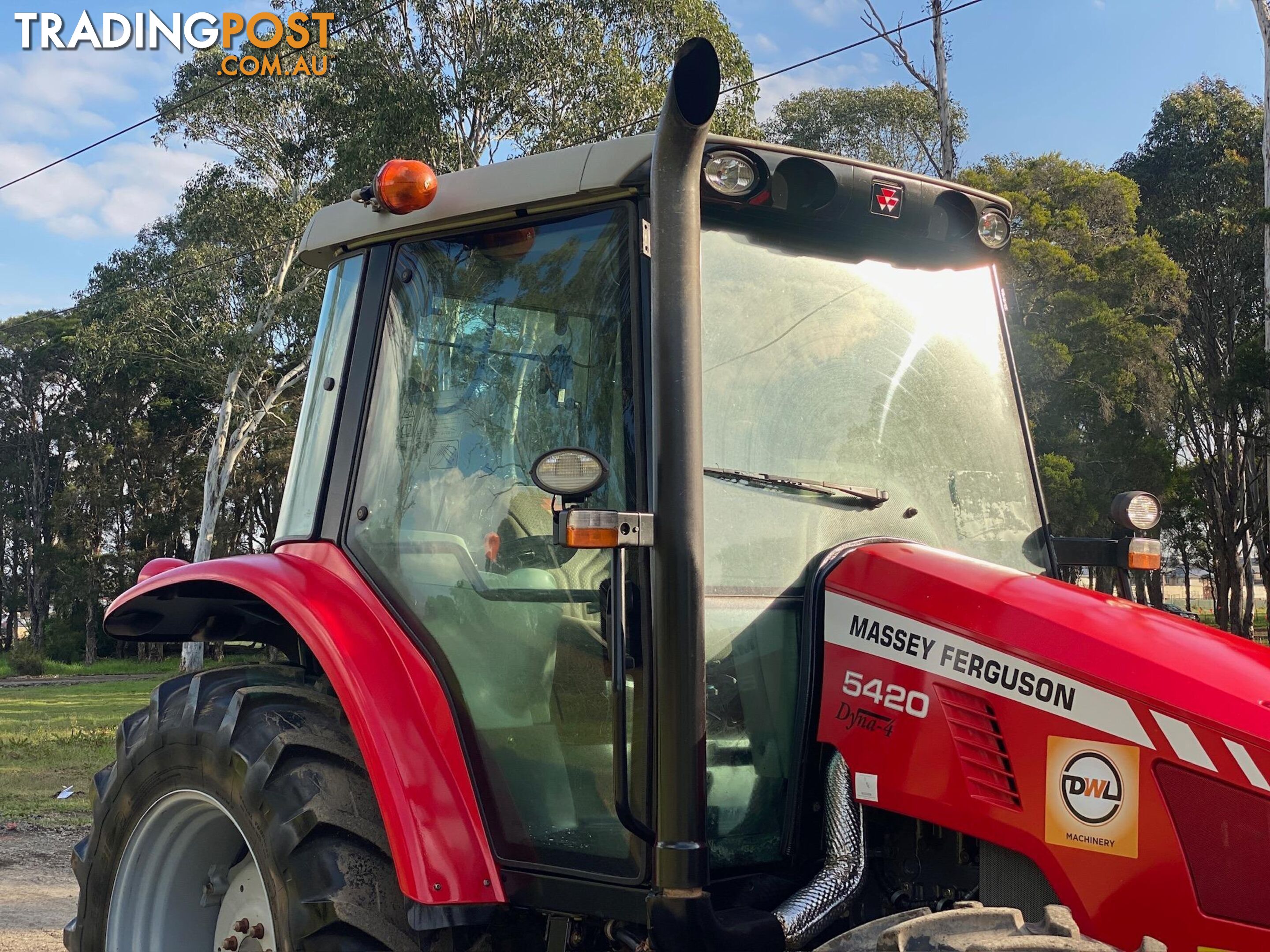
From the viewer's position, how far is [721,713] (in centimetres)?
261

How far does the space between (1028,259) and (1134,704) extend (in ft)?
88.4

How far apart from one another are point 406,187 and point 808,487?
3.91ft

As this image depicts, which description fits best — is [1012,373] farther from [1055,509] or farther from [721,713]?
[1055,509]

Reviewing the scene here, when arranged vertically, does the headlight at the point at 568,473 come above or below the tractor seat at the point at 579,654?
above

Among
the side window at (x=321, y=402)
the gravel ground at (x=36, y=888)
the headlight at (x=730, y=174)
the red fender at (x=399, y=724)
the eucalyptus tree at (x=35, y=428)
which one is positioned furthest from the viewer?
the eucalyptus tree at (x=35, y=428)

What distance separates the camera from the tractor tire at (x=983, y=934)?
190 cm

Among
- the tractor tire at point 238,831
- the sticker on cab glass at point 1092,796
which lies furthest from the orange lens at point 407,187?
the sticker on cab glass at point 1092,796

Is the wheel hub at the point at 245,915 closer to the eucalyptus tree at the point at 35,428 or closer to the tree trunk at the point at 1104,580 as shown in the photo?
the tree trunk at the point at 1104,580

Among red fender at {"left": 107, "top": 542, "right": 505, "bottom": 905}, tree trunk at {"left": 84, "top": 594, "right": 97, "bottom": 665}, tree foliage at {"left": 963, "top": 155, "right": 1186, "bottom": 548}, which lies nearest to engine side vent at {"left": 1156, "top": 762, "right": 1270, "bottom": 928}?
red fender at {"left": 107, "top": 542, "right": 505, "bottom": 905}

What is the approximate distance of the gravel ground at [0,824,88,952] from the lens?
15.9 feet

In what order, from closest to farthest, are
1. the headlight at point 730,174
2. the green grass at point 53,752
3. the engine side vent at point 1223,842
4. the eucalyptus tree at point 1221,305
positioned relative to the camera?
the engine side vent at point 1223,842, the headlight at point 730,174, the green grass at point 53,752, the eucalyptus tree at point 1221,305

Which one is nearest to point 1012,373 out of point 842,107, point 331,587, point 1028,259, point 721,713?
point 721,713

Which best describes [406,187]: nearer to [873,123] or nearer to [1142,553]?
[1142,553]

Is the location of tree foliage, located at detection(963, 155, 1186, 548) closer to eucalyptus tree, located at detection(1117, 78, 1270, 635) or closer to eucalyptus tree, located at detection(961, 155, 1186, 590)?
eucalyptus tree, located at detection(961, 155, 1186, 590)
